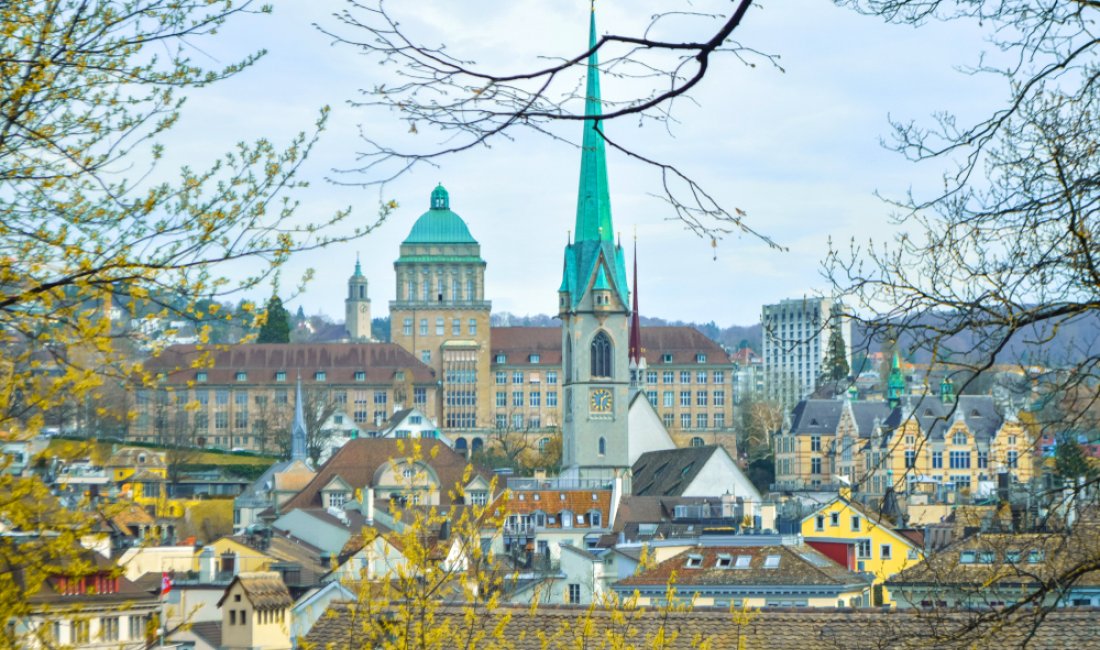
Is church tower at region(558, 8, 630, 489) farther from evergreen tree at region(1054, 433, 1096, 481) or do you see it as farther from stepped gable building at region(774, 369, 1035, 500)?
evergreen tree at region(1054, 433, 1096, 481)

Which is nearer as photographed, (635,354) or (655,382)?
(635,354)

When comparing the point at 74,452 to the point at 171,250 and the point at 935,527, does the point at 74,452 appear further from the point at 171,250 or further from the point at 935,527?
the point at 935,527

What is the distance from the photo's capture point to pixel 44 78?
10250mm

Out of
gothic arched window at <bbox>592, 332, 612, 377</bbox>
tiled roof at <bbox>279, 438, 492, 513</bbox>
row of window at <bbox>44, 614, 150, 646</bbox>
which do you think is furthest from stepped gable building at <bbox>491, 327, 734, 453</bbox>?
row of window at <bbox>44, 614, 150, 646</bbox>

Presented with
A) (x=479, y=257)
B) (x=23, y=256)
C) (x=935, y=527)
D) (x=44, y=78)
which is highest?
(x=479, y=257)

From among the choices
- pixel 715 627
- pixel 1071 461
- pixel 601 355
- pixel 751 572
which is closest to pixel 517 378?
pixel 601 355

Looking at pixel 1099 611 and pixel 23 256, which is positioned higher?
pixel 23 256

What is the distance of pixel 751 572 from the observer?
145 ft

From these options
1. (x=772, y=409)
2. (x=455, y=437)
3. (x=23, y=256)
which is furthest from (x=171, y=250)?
(x=772, y=409)

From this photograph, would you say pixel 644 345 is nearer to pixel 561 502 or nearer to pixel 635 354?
pixel 635 354

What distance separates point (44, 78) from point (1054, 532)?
5687 millimetres

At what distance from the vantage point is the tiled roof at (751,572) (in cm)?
4338

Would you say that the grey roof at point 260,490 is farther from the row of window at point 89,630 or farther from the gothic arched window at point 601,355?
the row of window at point 89,630

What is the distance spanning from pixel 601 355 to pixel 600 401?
2348 millimetres
